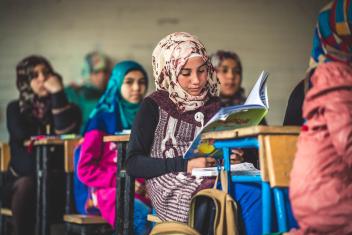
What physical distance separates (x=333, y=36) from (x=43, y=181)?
93.8 inches

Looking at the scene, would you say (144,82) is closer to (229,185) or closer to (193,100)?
(193,100)

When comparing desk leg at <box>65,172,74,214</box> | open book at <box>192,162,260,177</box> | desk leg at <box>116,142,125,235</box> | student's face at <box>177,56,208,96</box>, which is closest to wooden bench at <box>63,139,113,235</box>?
desk leg at <box>65,172,74,214</box>

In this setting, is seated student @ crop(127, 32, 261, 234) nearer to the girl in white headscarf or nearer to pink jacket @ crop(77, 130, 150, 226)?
the girl in white headscarf

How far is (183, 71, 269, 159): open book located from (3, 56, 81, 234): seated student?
6.80ft

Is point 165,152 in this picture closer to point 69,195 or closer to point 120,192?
point 120,192

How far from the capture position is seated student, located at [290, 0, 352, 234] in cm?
156

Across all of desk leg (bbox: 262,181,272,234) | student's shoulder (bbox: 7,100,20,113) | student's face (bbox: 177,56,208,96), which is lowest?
desk leg (bbox: 262,181,272,234)

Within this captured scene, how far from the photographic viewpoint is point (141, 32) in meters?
5.81

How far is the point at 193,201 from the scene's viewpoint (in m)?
2.16

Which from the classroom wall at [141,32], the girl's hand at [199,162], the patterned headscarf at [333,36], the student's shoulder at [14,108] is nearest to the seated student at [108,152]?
the student's shoulder at [14,108]

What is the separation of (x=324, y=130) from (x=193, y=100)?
109cm

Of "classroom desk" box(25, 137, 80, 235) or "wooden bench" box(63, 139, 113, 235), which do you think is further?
"classroom desk" box(25, 137, 80, 235)

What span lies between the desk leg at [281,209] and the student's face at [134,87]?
2.14 metres

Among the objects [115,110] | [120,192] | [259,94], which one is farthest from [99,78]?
[259,94]
